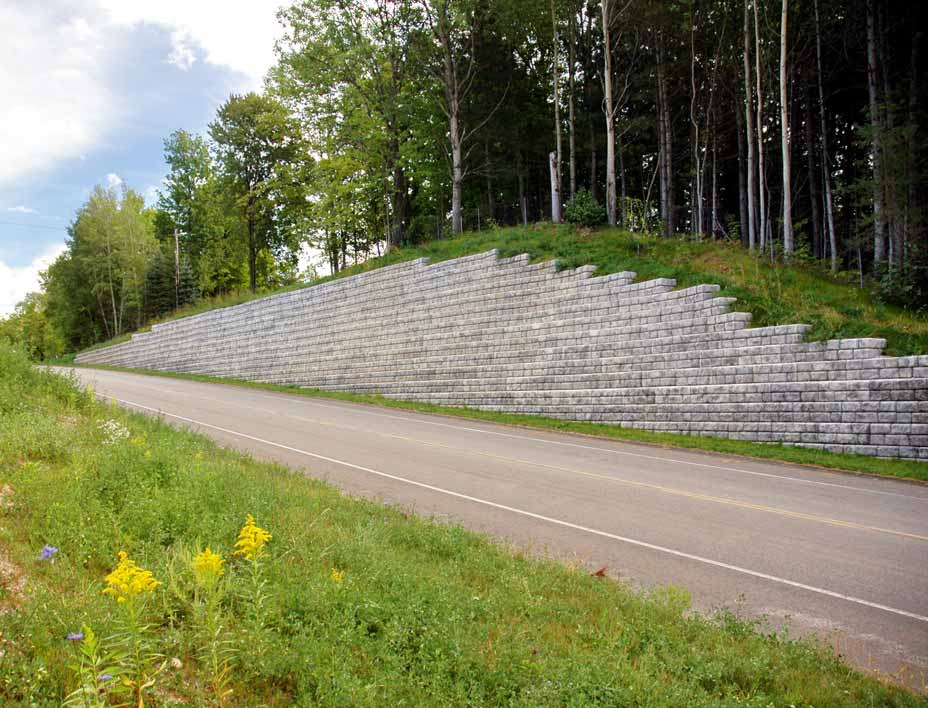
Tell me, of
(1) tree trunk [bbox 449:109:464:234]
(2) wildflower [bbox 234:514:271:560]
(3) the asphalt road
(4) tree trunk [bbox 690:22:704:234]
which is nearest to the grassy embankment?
(3) the asphalt road

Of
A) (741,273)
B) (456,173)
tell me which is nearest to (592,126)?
(456,173)

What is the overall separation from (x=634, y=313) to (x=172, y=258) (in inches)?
1852

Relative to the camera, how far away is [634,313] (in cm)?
1697

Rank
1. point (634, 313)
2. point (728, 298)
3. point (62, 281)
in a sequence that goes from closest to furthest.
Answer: point (728, 298) < point (634, 313) < point (62, 281)

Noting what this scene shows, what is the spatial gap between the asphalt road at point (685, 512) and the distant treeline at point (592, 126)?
9.80m

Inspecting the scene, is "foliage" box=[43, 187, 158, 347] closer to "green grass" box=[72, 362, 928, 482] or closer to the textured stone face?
the textured stone face

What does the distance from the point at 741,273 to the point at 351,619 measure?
16.1m

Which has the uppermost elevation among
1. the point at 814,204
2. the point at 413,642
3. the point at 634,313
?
the point at 814,204

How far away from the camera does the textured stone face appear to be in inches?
493

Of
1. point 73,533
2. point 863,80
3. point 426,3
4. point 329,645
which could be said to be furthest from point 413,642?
point 863,80

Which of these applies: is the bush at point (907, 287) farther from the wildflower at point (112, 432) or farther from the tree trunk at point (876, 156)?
the wildflower at point (112, 432)

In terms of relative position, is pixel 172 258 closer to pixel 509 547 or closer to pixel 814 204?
pixel 814 204

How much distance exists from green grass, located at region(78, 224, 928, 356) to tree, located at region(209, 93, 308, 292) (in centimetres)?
2487

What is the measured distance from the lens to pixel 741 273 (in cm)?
1691
